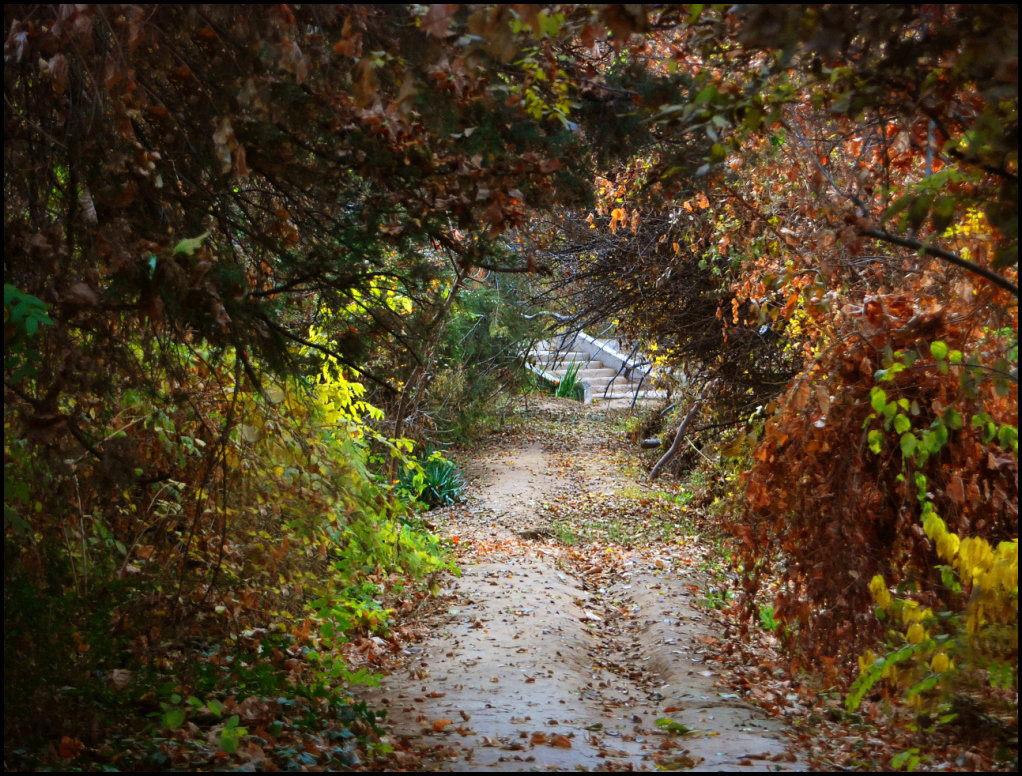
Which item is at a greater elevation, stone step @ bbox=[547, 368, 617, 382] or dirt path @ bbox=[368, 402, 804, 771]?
stone step @ bbox=[547, 368, 617, 382]

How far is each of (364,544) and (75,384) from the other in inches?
174

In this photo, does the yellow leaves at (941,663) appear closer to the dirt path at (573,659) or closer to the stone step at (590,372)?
the dirt path at (573,659)

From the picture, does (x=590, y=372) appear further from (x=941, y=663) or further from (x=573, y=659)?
(x=941, y=663)

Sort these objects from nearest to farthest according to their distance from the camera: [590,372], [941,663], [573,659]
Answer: [941,663] → [573,659] → [590,372]

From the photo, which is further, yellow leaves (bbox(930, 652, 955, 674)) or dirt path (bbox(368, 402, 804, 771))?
dirt path (bbox(368, 402, 804, 771))

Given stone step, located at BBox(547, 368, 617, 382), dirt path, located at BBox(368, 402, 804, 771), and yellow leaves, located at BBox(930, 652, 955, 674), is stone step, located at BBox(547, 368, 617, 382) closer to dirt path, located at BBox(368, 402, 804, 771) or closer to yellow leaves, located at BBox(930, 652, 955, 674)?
dirt path, located at BBox(368, 402, 804, 771)

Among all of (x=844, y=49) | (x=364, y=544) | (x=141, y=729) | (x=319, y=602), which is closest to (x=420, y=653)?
(x=319, y=602)

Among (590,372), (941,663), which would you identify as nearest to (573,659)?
(941,663)

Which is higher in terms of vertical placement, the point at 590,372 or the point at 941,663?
the point at 941,663

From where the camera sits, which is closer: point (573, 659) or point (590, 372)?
point (573, 659)

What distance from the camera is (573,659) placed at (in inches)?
258

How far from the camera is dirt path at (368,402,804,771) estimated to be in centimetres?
Result: 453

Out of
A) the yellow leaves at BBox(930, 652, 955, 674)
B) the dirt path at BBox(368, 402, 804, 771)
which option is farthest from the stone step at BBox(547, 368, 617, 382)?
the yellow leaves at BBox(930, 652, 955, 674)

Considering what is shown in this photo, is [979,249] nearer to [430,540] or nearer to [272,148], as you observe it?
[272,148]
